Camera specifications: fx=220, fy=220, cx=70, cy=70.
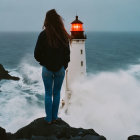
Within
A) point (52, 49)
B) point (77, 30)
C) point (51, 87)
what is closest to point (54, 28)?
point (52, 49)

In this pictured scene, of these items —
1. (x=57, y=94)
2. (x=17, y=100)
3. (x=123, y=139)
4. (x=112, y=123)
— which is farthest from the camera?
(x=17, y=100)

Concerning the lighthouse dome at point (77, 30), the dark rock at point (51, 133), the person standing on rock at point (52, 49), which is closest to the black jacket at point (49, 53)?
the person standing on rock at point (52, 49)

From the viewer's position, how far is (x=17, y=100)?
17609 mm

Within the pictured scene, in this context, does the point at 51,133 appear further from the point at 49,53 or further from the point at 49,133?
the point at 49,53

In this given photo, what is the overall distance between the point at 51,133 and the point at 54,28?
167 centimetres

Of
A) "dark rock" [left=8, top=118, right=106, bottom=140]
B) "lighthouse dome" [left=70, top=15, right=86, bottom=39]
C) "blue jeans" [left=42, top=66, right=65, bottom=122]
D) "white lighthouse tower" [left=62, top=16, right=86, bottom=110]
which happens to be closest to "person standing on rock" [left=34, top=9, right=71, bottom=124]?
"blue jeans" [left=42, top=66, right=65, bottom=122]

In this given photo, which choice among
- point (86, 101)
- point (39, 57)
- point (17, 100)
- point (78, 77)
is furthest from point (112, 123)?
point (39, 57)

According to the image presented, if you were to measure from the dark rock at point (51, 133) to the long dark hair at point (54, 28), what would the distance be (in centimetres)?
139

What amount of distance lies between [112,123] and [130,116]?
1724 millimetres

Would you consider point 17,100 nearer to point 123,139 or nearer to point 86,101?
point 86,101

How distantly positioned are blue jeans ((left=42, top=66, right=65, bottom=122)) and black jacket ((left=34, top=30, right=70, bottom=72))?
85 millimetres

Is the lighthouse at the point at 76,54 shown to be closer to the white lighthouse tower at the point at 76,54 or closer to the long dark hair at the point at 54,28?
the white lighthouse tower at the point at 76,54

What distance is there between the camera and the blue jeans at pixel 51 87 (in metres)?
3.24

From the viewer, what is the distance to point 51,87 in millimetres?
3363
